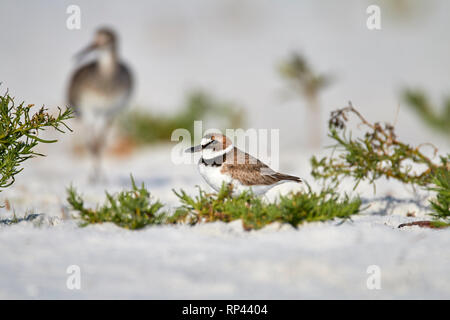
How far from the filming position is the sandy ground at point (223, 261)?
2689 millimetres

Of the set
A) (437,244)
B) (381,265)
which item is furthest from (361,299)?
(437,244)

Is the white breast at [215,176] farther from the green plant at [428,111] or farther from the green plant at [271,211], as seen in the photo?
the green plant at [428,111]

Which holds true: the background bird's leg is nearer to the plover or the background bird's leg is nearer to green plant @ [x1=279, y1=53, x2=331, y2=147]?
green plant @ [x1=279, y1=53, x2=331, y2=147]

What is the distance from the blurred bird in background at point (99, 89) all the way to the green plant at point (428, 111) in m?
5.15

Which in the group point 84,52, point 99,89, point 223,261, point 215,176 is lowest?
point 223,261

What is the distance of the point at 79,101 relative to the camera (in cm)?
1030

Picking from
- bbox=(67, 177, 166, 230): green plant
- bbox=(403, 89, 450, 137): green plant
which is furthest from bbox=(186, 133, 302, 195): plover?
bbox=(403, 89, 450, 137): green plant

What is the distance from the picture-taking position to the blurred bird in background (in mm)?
10352

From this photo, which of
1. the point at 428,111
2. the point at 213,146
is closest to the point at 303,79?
the point at 428,111

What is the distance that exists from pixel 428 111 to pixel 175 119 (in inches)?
257

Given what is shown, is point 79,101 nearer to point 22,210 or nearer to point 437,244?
point 22,210

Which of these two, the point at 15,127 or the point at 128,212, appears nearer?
the point at 128,212

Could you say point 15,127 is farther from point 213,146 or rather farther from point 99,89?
point 99,89

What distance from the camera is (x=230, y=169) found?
4.21 m
